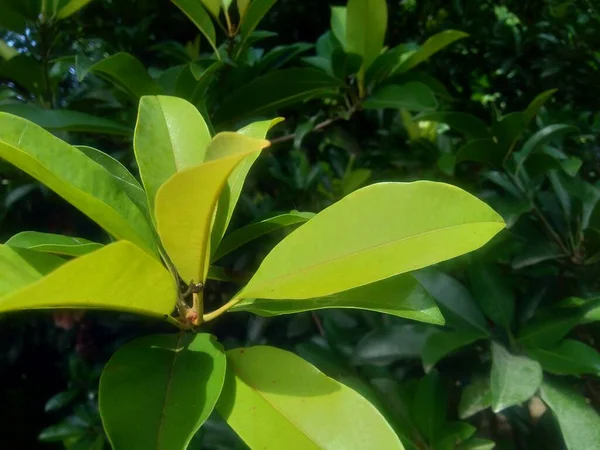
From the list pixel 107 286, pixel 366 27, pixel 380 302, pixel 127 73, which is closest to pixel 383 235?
pixel 380 302

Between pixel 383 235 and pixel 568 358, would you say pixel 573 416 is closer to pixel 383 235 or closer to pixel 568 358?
pixel 568 358

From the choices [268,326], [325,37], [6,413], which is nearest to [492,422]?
[268,326]

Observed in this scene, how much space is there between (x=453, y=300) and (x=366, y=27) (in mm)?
447

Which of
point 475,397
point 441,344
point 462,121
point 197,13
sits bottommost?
point 475,397

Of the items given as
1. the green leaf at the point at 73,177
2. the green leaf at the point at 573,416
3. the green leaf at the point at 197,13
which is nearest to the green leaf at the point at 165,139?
the green leaf at the point at 73,177

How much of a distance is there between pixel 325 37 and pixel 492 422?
74 cm

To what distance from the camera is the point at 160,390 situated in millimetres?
410

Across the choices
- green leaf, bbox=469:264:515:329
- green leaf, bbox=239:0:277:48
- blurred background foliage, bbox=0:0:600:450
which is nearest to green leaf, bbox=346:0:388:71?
blurred background foliage, bbox=0:0:600:450

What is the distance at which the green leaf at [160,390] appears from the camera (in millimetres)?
377

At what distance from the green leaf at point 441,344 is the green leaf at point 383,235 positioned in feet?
0.79

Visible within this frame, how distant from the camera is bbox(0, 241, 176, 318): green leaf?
1.02ft

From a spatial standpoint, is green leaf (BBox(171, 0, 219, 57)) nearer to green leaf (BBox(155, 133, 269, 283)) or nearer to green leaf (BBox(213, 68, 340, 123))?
green leaf (BBox(213, 68, 340, 123))

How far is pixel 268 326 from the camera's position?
0.97 meters

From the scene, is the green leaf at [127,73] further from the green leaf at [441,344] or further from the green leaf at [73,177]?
the green leaf at [441,344]
